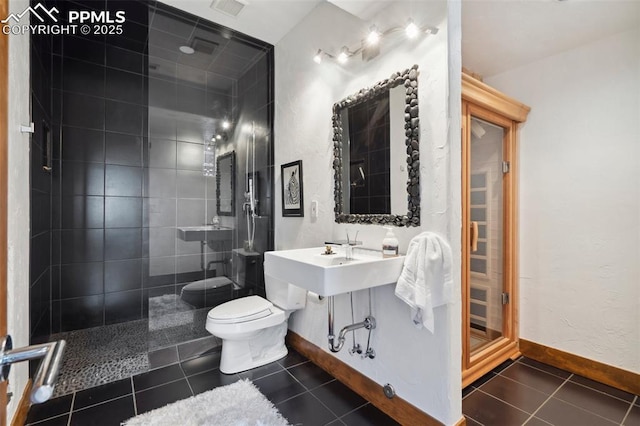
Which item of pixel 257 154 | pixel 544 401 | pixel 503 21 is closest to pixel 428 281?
pixel 544 401

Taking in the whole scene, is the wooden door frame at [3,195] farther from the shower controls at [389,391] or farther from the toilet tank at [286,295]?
the toilet tank at [286,295]

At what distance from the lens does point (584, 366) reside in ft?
7.34

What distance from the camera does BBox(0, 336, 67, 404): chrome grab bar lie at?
533 millimetres

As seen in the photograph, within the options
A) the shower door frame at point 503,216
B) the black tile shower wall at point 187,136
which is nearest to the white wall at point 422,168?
the shower door frame at point 503,216

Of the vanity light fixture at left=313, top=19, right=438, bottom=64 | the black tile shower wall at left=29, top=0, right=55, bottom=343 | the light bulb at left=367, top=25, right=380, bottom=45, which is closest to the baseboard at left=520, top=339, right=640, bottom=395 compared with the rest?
the vanity light fixture at left=313, top=19, right=438, bottom=64

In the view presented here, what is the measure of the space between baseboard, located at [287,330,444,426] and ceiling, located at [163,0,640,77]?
232 cm

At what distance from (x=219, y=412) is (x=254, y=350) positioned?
581mm

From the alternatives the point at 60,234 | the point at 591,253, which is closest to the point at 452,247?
the point at 591,253

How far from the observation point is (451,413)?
152cm

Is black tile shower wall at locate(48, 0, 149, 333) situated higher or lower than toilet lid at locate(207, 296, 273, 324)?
higher

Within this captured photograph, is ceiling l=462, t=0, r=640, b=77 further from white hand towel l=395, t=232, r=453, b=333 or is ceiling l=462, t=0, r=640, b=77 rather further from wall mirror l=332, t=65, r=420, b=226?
white hand towel l=395, t=232, r=453, b=333

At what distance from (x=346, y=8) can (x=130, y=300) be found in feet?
9.89

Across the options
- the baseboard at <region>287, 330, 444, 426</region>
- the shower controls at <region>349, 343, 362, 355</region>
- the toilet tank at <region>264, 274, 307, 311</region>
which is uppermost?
the toilet tank at <region>264, 274, 307, 311</region>

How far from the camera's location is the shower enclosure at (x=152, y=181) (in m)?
2.57
